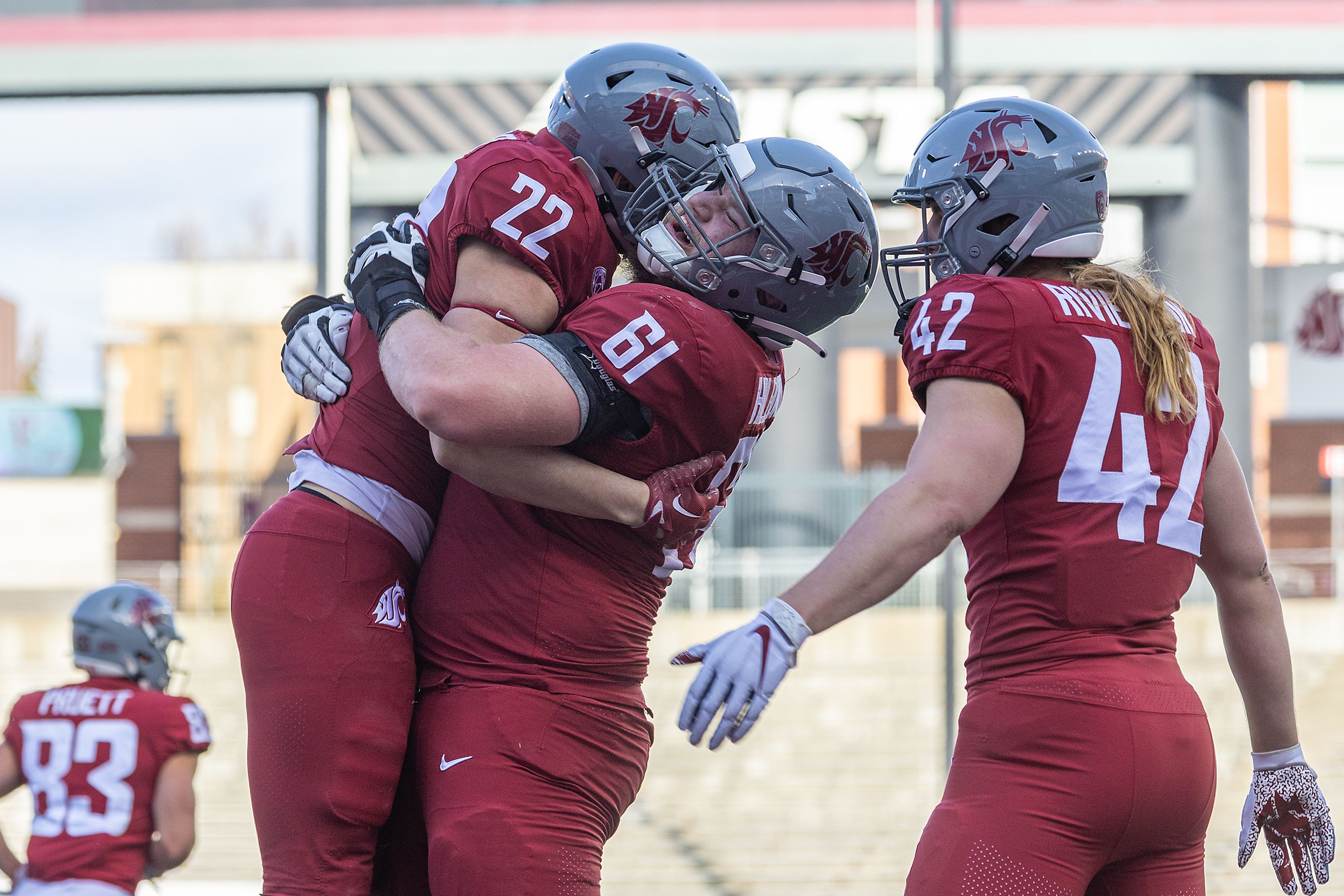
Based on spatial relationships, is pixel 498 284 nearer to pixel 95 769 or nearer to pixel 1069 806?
pixel 1069 806

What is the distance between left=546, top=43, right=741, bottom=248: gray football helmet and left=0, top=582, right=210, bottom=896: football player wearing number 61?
2566mm

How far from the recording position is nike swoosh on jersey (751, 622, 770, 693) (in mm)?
1829

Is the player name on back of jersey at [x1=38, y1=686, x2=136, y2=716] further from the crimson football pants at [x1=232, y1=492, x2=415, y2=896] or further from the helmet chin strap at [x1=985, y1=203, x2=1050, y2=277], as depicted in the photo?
the helmet chin strap at [x1=985, y1=203, x2=1050, y2=277]

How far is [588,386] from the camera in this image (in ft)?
6.79

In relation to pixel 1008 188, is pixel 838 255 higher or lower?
lower

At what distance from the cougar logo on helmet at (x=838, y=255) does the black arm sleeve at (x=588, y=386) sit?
1.36ft

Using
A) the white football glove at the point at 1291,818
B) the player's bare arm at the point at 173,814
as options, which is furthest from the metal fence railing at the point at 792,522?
the white football glove at the point at 1291,818

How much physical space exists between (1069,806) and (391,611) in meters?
1.15

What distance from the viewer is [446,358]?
201cm

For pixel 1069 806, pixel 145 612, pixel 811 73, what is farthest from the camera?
pixel 811 73

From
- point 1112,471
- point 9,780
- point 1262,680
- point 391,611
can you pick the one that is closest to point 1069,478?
point 1112,471

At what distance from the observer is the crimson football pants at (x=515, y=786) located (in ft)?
6.82

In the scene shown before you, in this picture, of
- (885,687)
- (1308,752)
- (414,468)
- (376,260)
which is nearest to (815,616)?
(414,468)

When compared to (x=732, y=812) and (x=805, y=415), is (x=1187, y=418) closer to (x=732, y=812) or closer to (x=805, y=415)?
(x=732, y=812)
